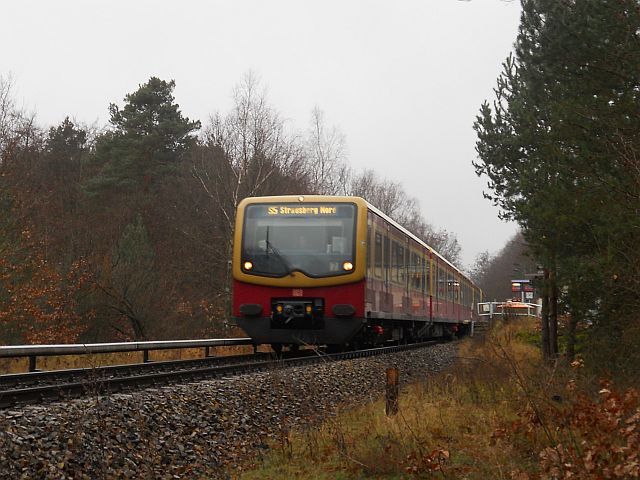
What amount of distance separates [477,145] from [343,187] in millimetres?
33637

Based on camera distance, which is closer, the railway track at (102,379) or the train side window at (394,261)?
the railway track at (102,379)

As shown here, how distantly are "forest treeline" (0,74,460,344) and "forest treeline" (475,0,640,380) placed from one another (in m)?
12.5

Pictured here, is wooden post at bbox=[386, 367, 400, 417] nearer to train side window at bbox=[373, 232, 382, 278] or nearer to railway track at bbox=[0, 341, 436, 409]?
railway track at bbox=[0, 341, 436, 409]

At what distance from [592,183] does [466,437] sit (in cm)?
570

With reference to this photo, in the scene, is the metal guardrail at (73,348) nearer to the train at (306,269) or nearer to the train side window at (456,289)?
the train at (306,269)

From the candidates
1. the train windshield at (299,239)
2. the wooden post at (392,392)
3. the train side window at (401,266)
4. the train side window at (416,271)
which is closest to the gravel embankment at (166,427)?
the wooden post at (392,392)

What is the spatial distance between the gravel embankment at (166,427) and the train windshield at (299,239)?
3859mm

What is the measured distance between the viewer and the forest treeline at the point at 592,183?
1145cm

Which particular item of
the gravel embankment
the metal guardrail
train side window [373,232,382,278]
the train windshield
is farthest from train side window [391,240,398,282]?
the gravel embankment

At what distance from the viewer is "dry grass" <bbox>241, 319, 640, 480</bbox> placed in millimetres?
6742

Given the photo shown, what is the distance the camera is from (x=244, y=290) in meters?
16.3

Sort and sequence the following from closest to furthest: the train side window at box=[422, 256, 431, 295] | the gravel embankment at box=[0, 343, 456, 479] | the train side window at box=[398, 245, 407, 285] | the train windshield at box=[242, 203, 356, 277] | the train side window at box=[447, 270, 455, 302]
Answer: the gravel embankment at box=[0, 343, 456, 479]
the train windshield at box=[242, 203, 356, 277]
the train side window at box=[398, 245, 407, 285]
the train side window at box=[422, 256, 431, 295]
the train side window at box=[447, 270, 455, 302]

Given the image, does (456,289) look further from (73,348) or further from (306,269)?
(73,348)

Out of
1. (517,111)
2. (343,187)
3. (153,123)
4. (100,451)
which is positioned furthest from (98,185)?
(100,451)
